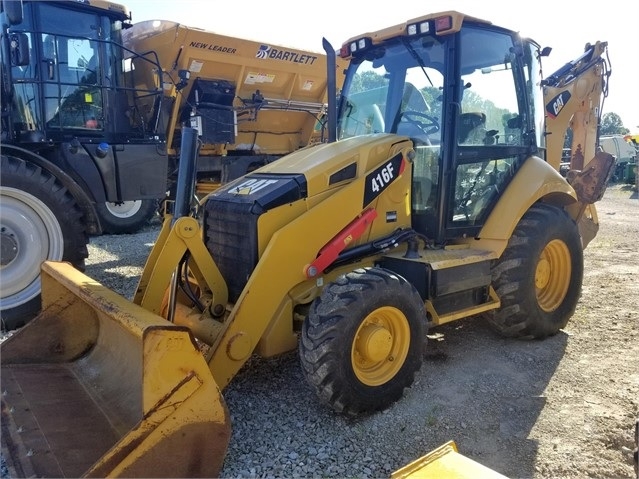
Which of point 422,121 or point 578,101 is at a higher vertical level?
point 578,101

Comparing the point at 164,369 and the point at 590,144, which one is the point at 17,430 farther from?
the point at 590,144

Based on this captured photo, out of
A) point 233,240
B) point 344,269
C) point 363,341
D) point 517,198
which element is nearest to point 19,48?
point 233,240

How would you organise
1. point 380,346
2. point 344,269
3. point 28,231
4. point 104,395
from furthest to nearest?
point 28,231, point 344,269, point 380,346, point 104,395

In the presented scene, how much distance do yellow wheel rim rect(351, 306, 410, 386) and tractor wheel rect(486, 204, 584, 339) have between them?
1.23 metres

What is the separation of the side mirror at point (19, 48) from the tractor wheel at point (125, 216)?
3651mm

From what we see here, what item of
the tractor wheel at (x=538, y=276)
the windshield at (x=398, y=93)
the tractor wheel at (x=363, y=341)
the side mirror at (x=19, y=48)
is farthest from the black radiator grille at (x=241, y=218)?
the side mirror at (x=19, y=48)

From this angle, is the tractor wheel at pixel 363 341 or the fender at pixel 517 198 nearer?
the tractor wheel at pixel 363 341

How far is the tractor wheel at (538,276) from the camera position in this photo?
4145 millimetres

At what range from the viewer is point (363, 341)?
3127 millimetres

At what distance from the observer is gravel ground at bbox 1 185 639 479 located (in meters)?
2.81

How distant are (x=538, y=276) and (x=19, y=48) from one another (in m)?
5.24

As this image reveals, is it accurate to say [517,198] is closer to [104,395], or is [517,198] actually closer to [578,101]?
[578,101]

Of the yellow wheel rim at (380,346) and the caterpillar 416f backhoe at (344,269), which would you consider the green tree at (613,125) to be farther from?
the yellow wheel rim at (380,346)

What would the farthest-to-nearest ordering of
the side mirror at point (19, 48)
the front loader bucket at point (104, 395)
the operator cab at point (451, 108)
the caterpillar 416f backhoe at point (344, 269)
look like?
the side mirror at point (19, 48), the operator cab at point (451, 108), the caterpillar 416f backhoe at point (344, 269), the front loader bucket at point (104, 395)
